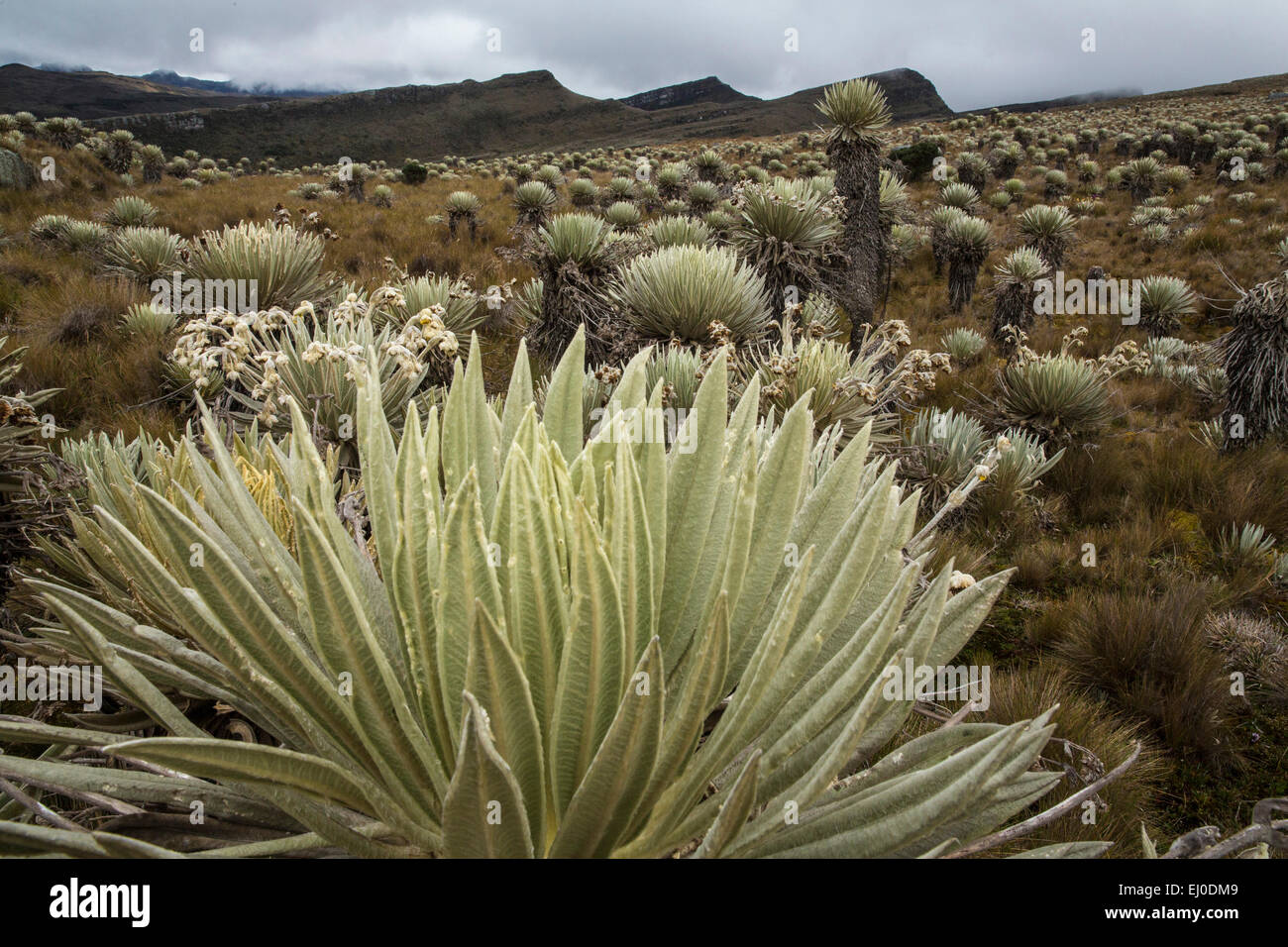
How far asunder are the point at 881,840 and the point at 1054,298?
1256 cm

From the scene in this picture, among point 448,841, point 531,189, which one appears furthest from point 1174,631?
point 531,189

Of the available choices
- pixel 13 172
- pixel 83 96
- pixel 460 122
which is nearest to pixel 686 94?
pixel 460 122

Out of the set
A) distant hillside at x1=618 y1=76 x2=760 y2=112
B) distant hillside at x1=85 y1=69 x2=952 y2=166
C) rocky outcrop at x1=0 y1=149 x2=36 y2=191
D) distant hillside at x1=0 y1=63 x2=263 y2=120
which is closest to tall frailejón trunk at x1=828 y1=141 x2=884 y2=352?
rocky outcrop at x1=0 y1=149 x2=36 y2=191

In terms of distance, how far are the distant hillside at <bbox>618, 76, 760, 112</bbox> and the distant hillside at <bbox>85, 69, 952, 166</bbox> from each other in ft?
52.1

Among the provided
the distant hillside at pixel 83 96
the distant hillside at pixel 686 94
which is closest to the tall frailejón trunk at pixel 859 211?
the distant hillside at pixel 83 96

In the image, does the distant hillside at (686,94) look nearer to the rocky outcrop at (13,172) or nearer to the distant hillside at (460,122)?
the distant hillside at (460,122)

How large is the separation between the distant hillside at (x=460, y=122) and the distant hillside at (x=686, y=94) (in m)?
→ 15.9

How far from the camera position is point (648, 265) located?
452cm

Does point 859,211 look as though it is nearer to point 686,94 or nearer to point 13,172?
point 13,172

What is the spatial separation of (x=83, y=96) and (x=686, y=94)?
227 feet

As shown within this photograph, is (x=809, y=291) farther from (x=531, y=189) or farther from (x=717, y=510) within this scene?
(x=531, y=189)

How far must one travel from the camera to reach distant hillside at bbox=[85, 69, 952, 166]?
5097 cm

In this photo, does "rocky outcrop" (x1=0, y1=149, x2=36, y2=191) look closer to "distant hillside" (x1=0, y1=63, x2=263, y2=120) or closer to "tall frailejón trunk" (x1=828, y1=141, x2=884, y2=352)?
"tall frailejón trunk" (x1=828, y1=141, x2=884, y2=352)

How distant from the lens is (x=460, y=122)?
65.0 metres
